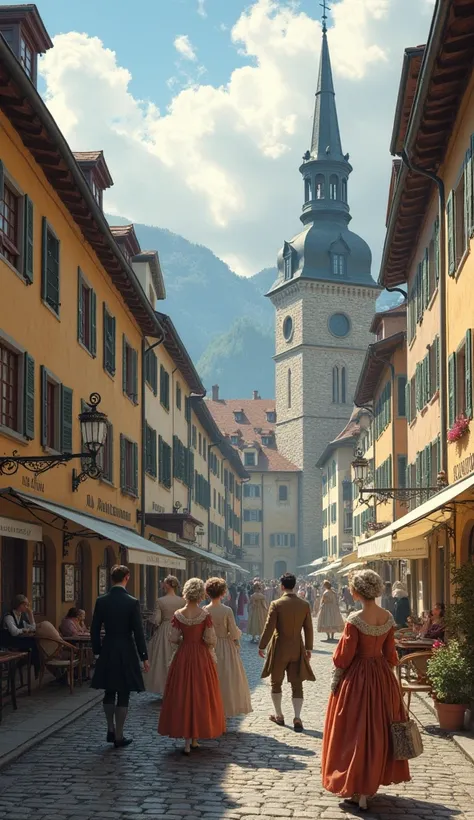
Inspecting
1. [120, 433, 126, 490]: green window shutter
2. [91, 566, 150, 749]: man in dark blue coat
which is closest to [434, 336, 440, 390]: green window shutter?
[120, 433, 126, 490]: green window shutter

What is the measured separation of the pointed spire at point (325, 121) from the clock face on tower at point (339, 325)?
13092 millimetres

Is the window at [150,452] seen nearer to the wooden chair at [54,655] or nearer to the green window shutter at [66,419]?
the green window shutter at [66,419]

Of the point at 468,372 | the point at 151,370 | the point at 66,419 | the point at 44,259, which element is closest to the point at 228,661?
the point at 468,372

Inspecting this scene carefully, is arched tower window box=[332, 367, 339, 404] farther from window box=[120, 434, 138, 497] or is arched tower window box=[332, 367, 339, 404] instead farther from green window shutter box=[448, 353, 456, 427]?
green window shutter box=[448, 353, 456, 427]

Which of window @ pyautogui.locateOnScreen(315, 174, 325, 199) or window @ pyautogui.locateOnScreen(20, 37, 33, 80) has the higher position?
window @ pyautogui.locateOnScreen(315, 174, 325, 199)

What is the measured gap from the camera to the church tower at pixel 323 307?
100562 mm

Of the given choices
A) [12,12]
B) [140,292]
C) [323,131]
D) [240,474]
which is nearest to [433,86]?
[12,12]

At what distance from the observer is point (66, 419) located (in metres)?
20.6

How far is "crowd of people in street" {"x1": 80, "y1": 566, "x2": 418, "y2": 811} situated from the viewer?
348 inches

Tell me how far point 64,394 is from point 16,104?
19.9 ft

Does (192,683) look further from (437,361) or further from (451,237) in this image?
(437,361)

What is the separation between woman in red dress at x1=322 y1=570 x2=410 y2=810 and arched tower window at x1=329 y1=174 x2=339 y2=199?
9446 centimetres


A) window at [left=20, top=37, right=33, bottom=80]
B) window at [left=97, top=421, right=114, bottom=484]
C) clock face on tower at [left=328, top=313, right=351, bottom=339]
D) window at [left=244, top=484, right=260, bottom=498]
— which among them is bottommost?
window at [left=97, top=421, right=114, bottom=484]

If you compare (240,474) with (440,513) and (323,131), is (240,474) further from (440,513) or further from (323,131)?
(440,513)
